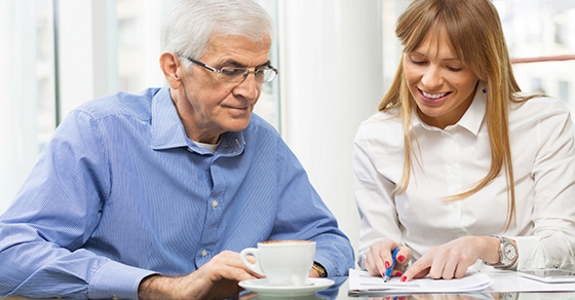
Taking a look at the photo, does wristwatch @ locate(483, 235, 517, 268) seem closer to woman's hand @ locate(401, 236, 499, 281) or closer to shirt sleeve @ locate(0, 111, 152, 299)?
woman's hand @ locate(401, 236, 499, 281)

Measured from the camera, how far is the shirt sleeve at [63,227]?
138cm

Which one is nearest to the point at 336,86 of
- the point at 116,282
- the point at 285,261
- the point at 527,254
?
the point at 527,254

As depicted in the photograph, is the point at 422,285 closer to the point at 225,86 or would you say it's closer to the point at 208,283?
the point at 208,283

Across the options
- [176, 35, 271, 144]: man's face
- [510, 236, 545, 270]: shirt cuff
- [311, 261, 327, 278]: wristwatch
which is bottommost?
[311, 261, 327, 278]: wristwatch

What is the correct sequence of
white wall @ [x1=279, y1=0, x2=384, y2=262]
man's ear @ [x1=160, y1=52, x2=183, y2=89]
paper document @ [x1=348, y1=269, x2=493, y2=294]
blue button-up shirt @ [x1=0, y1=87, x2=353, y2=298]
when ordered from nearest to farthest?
paper document @ [x1=348, y1=269, x2=493, y2=294] < blue button-up shirt @ [x1=0, y1=87, x2=353, y2=298] < man's ear @ [x1=160, y1=52, x2=183, y2=89] < white wall @ [x1=279, y1=0, x2=384, y2=262]

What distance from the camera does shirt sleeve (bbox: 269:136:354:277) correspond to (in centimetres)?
176

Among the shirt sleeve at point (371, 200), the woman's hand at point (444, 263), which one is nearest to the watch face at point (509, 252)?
the woman's hand at point (444, 263)

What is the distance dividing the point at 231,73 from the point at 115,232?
0.45 m

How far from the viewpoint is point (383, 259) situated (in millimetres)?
1521

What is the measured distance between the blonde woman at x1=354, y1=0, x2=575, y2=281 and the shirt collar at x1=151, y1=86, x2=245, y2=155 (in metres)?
0.38

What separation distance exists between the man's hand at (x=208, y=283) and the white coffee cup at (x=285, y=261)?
0.11 m

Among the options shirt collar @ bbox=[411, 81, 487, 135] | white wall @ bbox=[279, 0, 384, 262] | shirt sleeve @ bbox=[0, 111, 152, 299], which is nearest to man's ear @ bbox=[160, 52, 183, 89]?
shirt sleeve @ bbox=[0, 111, 152, 299]

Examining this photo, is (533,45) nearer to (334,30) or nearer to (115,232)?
(334,30)

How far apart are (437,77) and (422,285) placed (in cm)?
61
